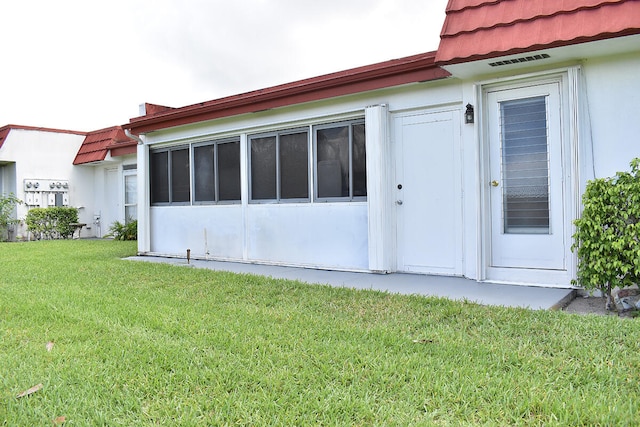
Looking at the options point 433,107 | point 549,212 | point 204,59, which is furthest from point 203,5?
point 549,212

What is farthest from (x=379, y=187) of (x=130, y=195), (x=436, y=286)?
(x=130, y=195)

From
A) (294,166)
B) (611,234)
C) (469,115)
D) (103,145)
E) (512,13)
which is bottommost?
(611,234)

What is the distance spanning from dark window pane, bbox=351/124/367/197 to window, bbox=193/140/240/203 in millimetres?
2368

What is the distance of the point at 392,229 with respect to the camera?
6133 mm

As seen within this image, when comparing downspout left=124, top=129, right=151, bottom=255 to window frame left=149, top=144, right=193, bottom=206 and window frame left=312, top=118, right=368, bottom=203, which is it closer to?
window frame left=149, top=144, right=193, bottom=206

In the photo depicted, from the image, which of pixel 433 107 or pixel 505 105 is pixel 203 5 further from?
pixel 505 105

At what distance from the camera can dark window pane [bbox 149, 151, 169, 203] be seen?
9016mm

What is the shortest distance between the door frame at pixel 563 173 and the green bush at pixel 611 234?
22.5 inches

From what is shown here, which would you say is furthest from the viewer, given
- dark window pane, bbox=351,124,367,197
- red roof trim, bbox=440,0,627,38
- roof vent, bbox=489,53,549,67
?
dark window pane, bbox=351,124,367,197

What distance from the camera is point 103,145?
1392 centimetres

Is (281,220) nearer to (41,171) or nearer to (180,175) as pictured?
(180,175)

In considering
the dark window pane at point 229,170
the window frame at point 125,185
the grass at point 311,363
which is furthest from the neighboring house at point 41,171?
the grass at point 311,363

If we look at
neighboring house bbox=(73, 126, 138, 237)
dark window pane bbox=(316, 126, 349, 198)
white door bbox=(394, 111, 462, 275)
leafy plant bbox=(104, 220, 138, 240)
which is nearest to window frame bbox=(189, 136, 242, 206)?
dark window pane bbox=(316, 126, 349, 198)

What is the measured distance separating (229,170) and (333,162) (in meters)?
2.23
